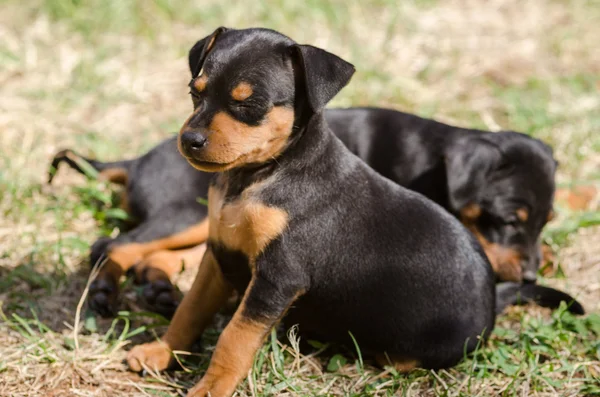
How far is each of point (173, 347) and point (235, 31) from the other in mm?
1776

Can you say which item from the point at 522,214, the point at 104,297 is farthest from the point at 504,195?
the point at 104,297

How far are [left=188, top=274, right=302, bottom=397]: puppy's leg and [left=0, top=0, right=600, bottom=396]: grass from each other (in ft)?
0.68

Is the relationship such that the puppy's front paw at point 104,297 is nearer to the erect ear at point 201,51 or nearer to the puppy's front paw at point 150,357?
the puppy's front paw at point 150,357

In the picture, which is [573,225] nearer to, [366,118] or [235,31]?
[366,118]

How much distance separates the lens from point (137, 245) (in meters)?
5.21

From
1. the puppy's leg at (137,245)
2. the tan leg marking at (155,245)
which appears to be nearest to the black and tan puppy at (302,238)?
the puppy's leg at (137,245)

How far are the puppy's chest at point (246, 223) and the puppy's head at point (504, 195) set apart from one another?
1872 mm

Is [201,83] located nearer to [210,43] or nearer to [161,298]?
[210,43]

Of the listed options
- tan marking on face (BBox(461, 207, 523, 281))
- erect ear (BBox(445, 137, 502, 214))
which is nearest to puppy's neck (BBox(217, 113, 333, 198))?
erect ear (BBox(445, 137, 502, 214))

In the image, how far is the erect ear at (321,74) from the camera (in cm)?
360

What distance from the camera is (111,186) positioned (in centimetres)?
614

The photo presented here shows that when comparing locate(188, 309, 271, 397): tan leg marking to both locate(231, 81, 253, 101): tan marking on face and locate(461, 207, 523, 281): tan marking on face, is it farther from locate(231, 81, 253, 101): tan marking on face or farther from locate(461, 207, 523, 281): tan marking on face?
locate(461, 207, 523, 281): tan marking on face

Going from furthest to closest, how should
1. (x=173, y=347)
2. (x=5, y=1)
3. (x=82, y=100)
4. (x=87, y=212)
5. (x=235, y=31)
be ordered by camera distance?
(x=5, y=1)
(x=82, y=100)
(x=87, y=212)
(x=173, y=347)
(x=235, y=31)

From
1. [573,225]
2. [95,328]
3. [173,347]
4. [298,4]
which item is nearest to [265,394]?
[173,347]
